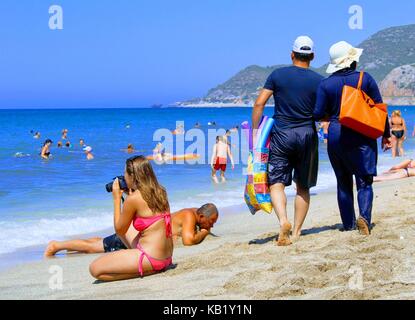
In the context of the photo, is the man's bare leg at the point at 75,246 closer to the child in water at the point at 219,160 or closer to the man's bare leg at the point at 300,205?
the man's bare leg at the point at 300,205

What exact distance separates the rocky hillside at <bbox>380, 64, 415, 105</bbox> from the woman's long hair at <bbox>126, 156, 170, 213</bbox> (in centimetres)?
16025

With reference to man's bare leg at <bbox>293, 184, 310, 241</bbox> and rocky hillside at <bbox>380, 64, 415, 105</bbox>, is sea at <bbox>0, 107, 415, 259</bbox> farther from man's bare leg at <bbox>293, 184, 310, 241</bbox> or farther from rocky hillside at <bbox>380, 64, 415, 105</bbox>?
rocky hillside at <bbox>380, 64, 415, 105</bbox>

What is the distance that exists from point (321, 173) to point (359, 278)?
497 inches

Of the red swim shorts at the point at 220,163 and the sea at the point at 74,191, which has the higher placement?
the red swim shorts at the point at 220,163

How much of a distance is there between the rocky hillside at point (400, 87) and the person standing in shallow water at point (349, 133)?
522 ft

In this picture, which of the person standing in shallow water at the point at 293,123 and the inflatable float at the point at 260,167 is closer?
the person standing in shallow water at the point at 293,123

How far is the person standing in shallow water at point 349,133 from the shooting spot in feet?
17.7

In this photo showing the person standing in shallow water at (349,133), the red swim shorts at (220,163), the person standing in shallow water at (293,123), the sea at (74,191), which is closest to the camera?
the person standing in shallow water at (349,133)

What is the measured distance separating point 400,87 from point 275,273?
535 ft

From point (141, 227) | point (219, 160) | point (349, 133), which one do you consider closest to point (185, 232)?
point (141, 227)

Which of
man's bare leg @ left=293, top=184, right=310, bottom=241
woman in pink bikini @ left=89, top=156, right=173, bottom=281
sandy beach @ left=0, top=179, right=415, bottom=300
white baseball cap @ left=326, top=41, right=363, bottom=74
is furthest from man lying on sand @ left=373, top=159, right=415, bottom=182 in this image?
A: woman in pink bikini @ left=89, top=156, right=173, bottom=281

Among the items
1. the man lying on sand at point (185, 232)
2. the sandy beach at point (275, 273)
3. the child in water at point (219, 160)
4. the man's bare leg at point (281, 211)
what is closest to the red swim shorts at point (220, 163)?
the child in water at point (219, 160)

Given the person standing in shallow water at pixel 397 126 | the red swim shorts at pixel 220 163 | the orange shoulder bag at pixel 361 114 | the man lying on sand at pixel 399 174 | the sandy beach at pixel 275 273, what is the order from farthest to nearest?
the person standing in shallow water at pixel 397 126, the red swim shorts at pixel 220 163, the man lying on sand at pixel 399 174, the orange shoulder bag at pixel 361 114, the sandy beach at pixel 275 273
